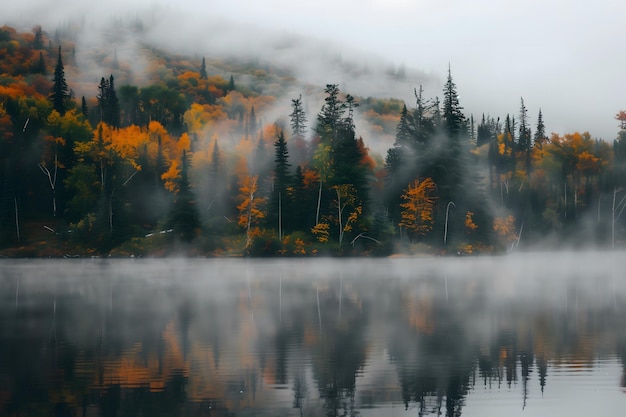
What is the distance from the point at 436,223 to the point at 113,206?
45975 mm

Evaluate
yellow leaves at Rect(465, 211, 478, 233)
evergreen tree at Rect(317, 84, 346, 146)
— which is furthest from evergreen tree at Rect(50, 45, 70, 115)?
yellow leaves at Rect(465, 211, 478, 233)

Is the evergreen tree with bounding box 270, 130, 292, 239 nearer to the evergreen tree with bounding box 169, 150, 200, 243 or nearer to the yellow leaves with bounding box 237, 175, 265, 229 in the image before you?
the yellow leaves with bounding box 237, 175, 265, 229

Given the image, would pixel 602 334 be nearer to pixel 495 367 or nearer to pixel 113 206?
pixel 495 367

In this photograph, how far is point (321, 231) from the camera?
10875cm

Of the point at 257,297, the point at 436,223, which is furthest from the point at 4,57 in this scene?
the point at 257,297

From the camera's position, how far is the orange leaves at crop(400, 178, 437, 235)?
109 meters

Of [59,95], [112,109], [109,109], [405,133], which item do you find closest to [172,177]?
[59,95]

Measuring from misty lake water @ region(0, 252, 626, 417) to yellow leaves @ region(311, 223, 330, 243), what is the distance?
6878 cm

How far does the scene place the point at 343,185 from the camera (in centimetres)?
11194

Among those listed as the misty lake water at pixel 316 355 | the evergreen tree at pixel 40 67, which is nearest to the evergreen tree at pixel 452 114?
the misty lake water at pixel 316 355

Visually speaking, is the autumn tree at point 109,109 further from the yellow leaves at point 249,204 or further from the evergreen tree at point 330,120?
the evergreen tree at point 330,120

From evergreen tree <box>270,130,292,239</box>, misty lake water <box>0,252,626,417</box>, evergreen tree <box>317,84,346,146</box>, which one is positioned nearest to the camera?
misty lake water <box>0,252,626,417</box>

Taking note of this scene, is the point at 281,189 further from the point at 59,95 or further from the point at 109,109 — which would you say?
the point at 109,109

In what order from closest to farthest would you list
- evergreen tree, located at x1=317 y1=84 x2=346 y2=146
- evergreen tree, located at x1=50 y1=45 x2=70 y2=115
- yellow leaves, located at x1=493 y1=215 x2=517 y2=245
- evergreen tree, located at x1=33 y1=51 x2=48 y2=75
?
yellow leaves, located at x1=493 y1=215 x2=517 y2=245, evergreen tree, located at x1=317 y1=84 x2=346 y2=146, evergreen tree, located at x1=50 y1=45 x2=70 y2=115, evergreen tree, located at x1=33 y1=51 x2=48 y2=75
